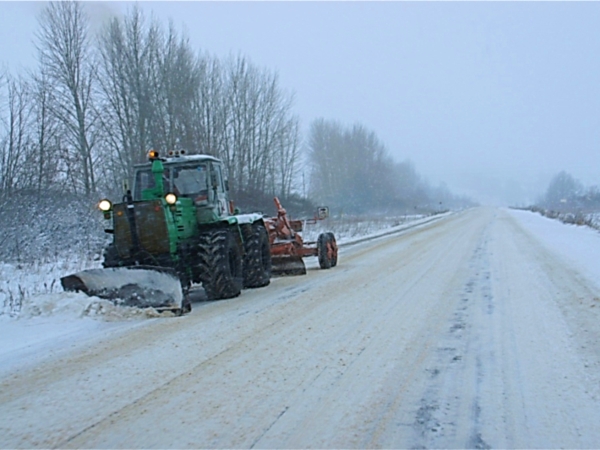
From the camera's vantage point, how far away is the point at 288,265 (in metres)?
14.4

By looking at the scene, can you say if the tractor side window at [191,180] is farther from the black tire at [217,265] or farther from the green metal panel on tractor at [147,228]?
the green metal panel on tractor at [147,228]

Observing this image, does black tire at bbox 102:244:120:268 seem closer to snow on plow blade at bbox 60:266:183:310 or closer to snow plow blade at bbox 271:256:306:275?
snow on plow blade at bbox 60:266:183:310

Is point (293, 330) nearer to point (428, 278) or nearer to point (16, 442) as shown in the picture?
point (16, 442)

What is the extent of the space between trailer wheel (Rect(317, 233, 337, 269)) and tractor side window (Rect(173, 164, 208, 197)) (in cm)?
462

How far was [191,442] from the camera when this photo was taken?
3.90 meters

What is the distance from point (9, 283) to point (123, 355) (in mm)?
6795

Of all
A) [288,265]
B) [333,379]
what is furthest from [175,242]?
[333,379]

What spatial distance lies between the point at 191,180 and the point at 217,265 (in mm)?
1975

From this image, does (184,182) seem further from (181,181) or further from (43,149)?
Result: (43,149)

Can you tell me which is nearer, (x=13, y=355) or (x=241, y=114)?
(x=13, y=355)

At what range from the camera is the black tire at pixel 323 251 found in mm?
15024

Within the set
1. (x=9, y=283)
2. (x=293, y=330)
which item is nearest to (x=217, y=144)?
(x=9, y=283)

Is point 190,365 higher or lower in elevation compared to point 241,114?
lower

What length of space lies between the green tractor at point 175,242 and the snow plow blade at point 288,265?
183 cm
